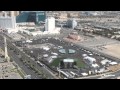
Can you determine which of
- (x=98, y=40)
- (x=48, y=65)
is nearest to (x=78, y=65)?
(x=48, y=65)

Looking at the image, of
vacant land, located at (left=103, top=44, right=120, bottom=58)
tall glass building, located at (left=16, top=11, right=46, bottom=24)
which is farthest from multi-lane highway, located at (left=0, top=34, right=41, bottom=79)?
tall glass building, located at (left=16, top=11, right=46, bottom=24)

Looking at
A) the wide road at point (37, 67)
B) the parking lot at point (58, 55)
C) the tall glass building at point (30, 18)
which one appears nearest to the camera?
the wide road at point (37, 67)

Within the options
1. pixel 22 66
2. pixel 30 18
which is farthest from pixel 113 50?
pixel 30 18

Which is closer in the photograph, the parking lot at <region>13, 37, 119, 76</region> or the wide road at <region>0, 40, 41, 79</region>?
the wide road at <region>0, 40, 41, 79</region>

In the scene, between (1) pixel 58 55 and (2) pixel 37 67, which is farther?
(1) pixel 58 55

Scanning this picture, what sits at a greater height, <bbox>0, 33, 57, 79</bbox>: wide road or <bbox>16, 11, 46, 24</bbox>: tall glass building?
<bbox>16, 11, 46, 24</bbox>: tall glass building

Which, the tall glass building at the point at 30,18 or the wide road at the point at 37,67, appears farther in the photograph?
the tall glass building at the point at 30,18

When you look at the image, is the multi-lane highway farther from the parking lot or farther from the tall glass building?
the tall glass building

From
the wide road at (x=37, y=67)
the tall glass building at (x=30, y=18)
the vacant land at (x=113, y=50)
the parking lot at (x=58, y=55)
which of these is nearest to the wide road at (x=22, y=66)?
the wide road at (x=37, y=67)

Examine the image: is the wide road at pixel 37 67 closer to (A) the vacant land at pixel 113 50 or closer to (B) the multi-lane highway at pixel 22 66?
(B) the multi-lane highway at pixel 22 66

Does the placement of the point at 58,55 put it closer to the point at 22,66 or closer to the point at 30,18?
the point at 22,66

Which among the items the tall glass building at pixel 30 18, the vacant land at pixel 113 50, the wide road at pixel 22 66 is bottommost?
the wide road at pixel 22 66
